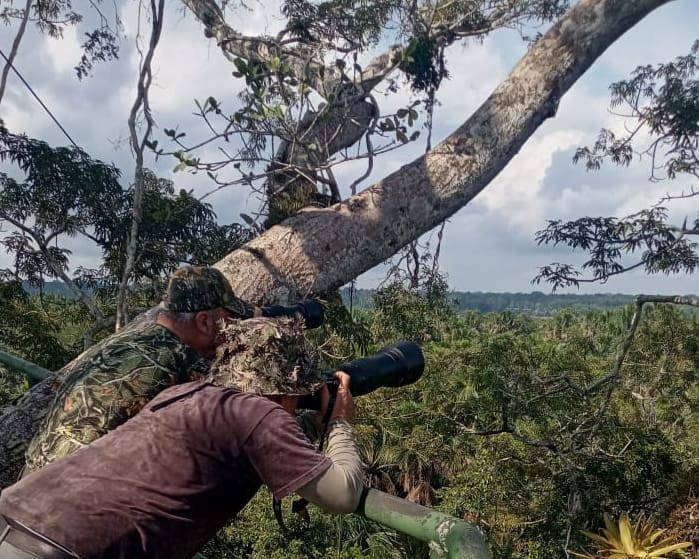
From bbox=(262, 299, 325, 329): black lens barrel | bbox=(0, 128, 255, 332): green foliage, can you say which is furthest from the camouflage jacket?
bbox=(0, 128, 255, 332): green foliage

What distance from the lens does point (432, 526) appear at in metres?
1.17

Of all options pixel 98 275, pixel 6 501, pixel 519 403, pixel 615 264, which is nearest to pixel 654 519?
pixel 519 403

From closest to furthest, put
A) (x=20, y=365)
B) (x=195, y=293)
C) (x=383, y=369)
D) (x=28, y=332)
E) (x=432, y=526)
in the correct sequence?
(x=432, y=526), (x=383, y=369), (x=195, y=293), (x=20, y=365), (x=28, y=332)

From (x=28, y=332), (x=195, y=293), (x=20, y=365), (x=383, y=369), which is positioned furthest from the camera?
(x=28, y=332)

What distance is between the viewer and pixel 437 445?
3992 millimetres

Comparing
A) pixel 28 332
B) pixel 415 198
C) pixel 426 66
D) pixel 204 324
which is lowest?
pixel 204 324

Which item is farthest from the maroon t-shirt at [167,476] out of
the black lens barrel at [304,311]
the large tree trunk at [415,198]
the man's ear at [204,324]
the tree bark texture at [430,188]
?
the tree bark texture at [430,188]

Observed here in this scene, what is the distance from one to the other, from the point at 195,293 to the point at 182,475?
611 mm

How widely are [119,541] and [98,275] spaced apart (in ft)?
17.3

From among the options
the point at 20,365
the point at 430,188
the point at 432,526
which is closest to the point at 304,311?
the point at 20,365

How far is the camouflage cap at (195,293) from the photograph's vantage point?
1.86 m

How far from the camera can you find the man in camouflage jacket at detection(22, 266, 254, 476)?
5.75 ft

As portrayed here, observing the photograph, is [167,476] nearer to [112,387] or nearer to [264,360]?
[264,360]

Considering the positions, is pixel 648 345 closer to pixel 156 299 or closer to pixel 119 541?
pixel 156 299
